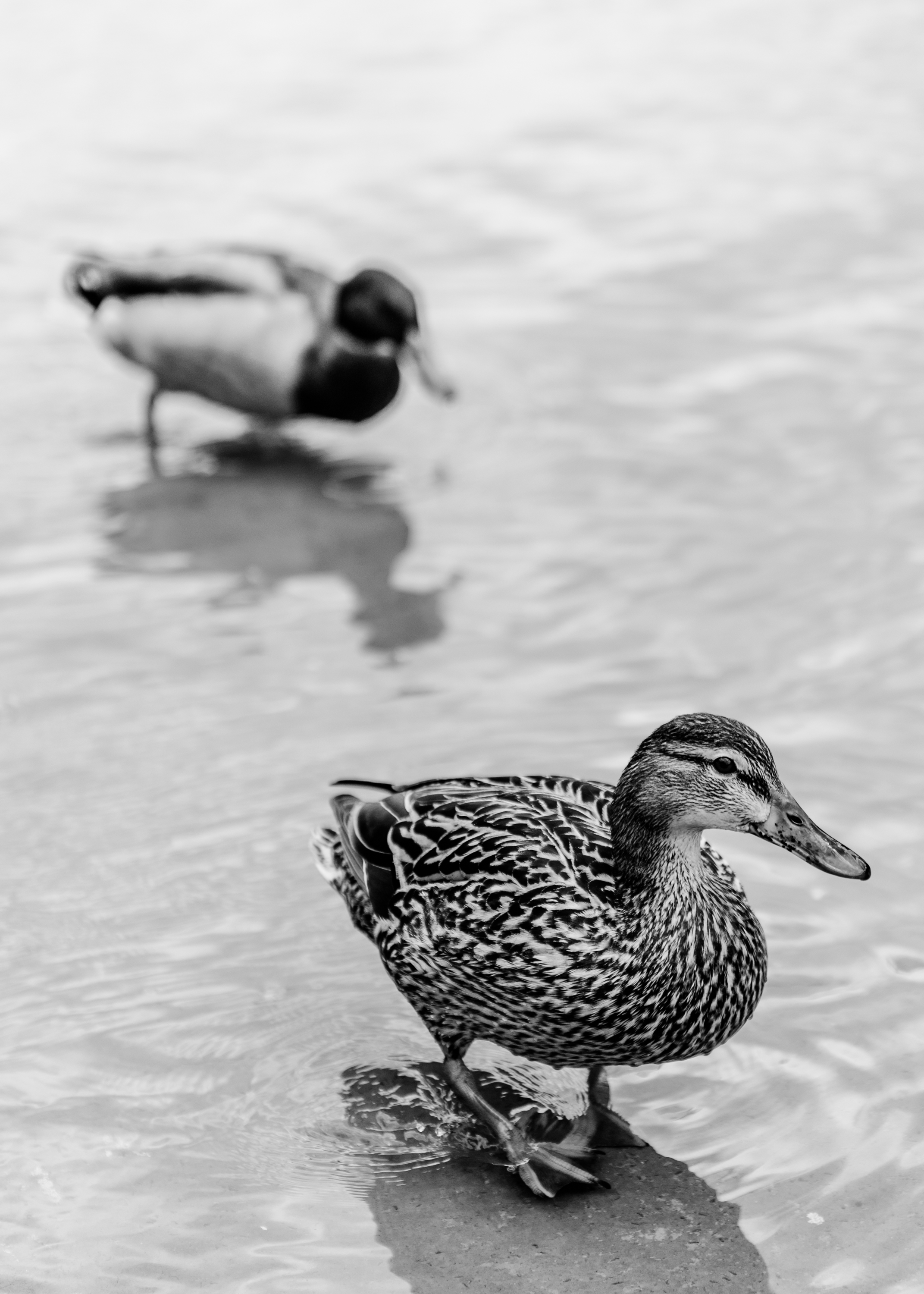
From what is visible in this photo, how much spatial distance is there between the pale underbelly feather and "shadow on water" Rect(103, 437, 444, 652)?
28 cm

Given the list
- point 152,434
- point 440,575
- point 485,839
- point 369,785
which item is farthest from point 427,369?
point 485,839

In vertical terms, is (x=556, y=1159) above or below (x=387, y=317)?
below

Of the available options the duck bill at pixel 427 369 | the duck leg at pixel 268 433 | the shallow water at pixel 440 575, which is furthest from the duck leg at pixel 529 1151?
the duck leg at pixel 268 433

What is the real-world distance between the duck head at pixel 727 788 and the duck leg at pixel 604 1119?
2.01ft

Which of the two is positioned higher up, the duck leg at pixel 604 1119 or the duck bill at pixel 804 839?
the duck bill at pixel 804 839

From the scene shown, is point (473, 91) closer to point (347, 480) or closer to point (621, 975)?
point (347, 480)

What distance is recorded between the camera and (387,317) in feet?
26.4

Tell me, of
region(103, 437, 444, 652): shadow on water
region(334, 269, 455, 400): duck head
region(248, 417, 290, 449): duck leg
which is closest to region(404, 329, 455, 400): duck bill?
region(334, 269, 455, 400): duck head

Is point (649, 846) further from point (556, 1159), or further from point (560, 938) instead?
point (556, 1159)

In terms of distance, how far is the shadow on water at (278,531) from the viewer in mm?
6836

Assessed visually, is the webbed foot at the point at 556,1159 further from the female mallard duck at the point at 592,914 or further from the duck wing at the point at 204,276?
the duck wing at the point at 204,276

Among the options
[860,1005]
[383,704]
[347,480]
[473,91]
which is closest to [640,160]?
[473,91]

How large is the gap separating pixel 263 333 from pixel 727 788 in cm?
470

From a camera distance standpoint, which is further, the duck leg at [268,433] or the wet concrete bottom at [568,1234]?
the duck leg at [268,433]
